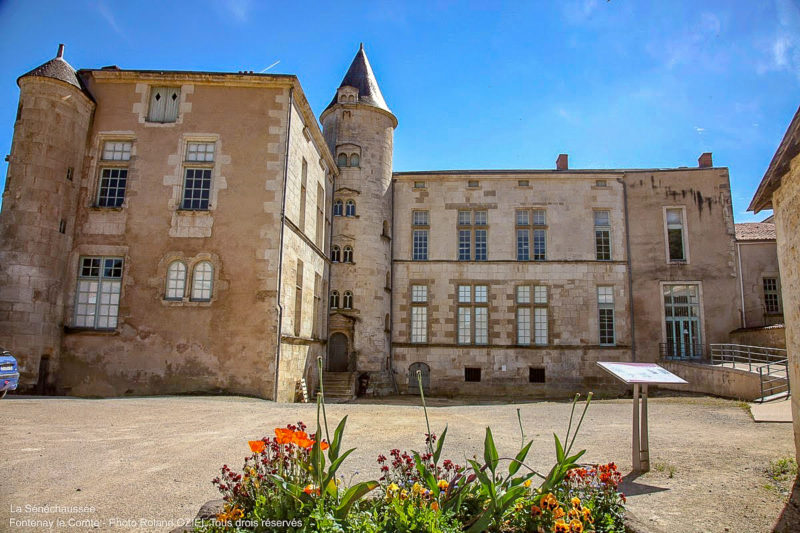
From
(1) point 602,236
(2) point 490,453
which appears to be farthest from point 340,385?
(2) point 490,453

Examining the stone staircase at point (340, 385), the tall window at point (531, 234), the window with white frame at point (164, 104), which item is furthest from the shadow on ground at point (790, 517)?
the tall window at point (531, 234)

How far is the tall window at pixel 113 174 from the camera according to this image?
15.3 m

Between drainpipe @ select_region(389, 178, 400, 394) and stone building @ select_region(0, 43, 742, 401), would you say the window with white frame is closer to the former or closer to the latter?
stone building @ select_region(0, 43, 742, 401)

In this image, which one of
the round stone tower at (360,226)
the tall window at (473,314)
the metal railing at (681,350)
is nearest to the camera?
the round stone tower at (360,226)

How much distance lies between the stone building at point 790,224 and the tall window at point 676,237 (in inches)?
704

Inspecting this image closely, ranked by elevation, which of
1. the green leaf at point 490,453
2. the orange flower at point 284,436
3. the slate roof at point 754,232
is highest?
the slate roof at point 754,232

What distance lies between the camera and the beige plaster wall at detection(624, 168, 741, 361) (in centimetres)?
2269

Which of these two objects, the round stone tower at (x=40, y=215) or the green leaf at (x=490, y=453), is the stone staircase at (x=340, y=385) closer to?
the round stone tower at (x=40, y=215)

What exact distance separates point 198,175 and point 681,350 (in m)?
20.2

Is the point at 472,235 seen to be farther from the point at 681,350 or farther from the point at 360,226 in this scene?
the point at 681,350

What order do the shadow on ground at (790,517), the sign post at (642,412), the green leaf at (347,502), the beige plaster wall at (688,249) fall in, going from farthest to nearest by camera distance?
the beige plaster wall at (688,249) → the sign post at (642,412) → the shadow on ground at (790,517) → the green leaf at (347,502)

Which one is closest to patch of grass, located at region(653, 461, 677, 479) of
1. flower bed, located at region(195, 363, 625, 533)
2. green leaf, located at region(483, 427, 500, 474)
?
flower bed, located at region(195, 363, 625, 533)

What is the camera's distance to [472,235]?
79.3ft

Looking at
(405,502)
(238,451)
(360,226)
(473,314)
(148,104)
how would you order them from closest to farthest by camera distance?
(405,502) → (238,451) → (148,104) → (360,226) → (473,314)
